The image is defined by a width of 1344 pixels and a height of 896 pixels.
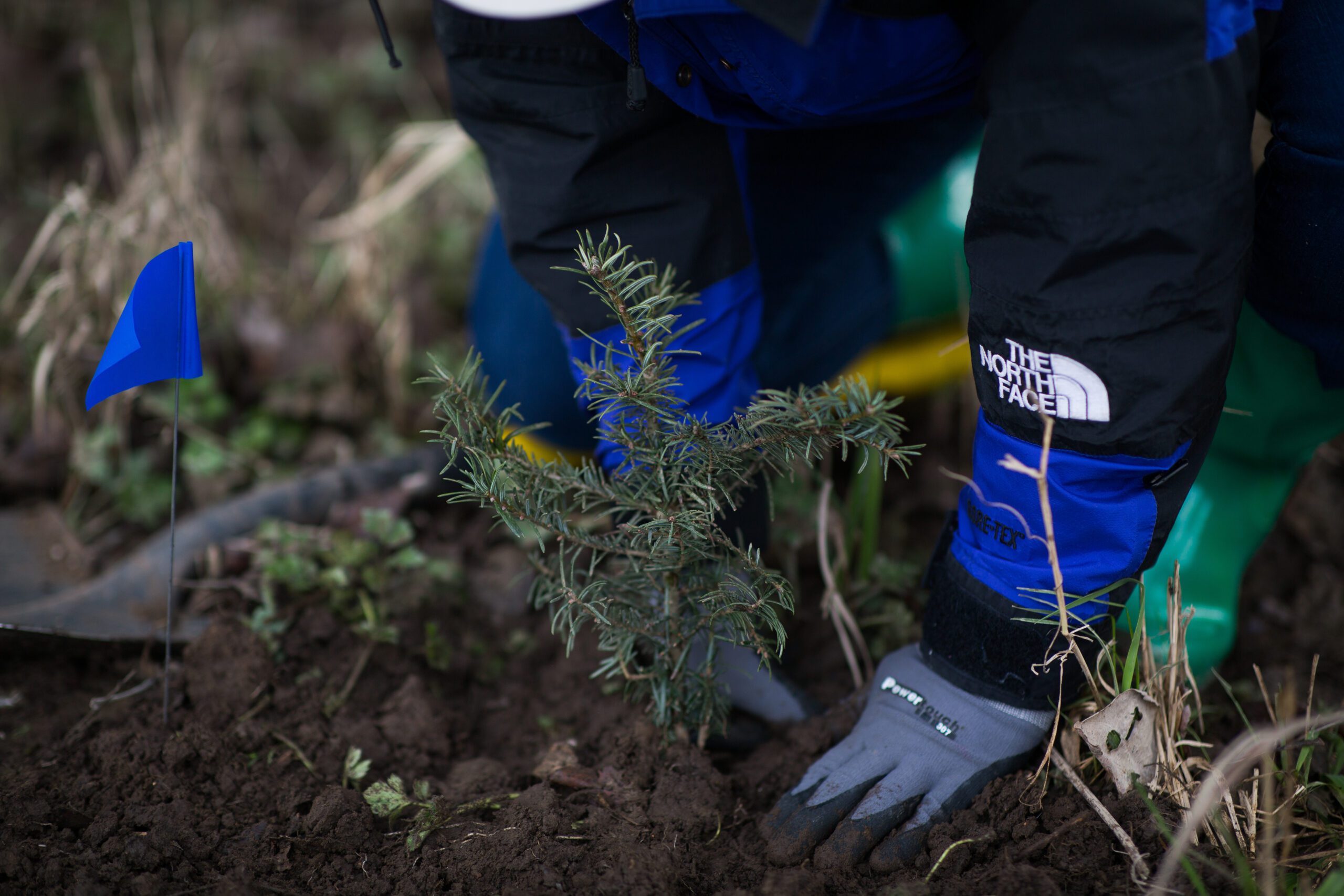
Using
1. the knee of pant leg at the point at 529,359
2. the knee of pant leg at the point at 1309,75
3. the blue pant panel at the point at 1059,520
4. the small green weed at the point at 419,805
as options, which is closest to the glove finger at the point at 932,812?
the blue pant panel at the point at 1059,520

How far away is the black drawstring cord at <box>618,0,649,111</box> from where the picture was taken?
1.18 meters

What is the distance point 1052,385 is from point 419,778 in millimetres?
1119

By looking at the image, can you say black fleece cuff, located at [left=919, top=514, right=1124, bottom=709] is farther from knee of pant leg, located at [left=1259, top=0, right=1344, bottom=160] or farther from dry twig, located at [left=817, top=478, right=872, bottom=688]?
knee of pant leg, located at [left=1259, top=0, right=1344, bottom=160]

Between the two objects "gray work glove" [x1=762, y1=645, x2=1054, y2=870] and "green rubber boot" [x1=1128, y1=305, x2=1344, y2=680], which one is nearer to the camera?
"gray work glove" [x1=762, y1=645, x2=1054, y2=870]

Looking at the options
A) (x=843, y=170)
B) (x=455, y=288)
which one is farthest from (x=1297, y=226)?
(x=455, y=288)

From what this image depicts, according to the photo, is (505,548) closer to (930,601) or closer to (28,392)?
(930,601)

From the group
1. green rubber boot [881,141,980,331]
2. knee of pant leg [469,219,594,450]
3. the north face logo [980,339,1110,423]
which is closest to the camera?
the north face logo [980,339,1110,423]

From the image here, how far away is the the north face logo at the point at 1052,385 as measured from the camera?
1108 mm

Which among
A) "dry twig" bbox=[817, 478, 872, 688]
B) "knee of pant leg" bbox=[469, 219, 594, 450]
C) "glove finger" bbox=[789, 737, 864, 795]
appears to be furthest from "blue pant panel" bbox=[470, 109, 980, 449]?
"glove finger" bbox=[789, 737, 864, 795]

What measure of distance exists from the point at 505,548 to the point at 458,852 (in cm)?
78

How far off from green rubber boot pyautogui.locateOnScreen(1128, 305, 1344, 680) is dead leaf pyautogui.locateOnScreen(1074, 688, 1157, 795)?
0.99ft

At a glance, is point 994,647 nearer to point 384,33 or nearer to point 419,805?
point 419,805

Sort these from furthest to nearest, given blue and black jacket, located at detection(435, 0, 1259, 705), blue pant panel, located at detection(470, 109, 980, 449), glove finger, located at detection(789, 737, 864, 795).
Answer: blue pant panel, located at detection(470, 109, 980, 449) → glove finger, located at detection(789, 737, 864, 795) → blue and black jacket, located at detection(435, 0, 1259, 705)

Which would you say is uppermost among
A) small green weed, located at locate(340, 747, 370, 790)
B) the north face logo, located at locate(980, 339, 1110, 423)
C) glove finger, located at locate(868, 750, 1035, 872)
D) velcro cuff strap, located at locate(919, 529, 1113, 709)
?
the north face logo, located at locate(980, 339, 1110, 423)
